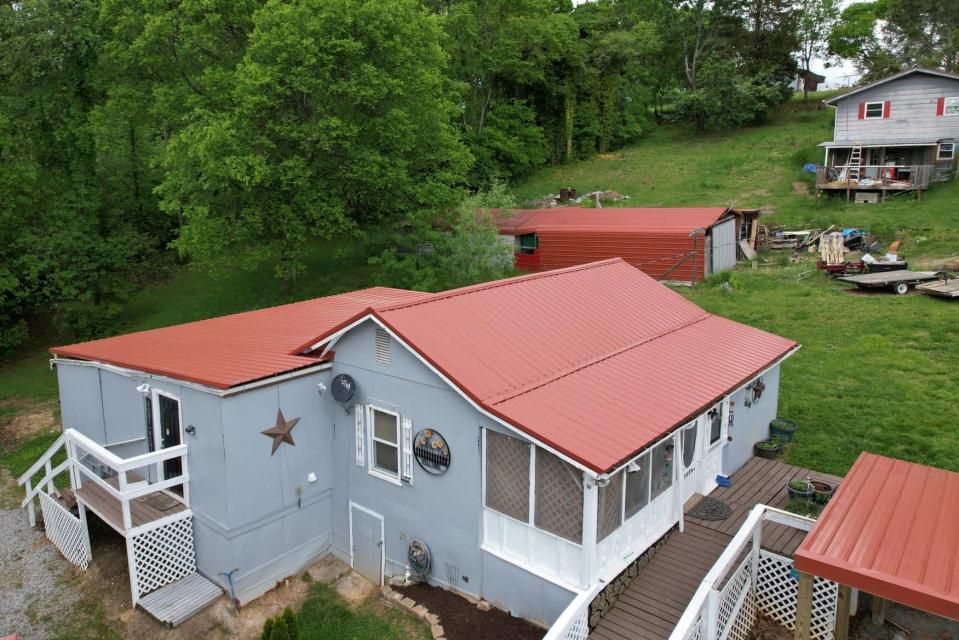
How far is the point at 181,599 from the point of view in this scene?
10.7m

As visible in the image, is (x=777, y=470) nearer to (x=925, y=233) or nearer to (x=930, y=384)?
(x=930, y=384)

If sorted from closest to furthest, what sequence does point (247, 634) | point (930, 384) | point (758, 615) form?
1. point (758, 615)
2. point (247, 634)
3. point (930, 384)

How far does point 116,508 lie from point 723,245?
2289 cm

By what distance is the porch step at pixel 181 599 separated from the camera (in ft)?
33.9

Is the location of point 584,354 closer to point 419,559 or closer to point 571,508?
point 571,508

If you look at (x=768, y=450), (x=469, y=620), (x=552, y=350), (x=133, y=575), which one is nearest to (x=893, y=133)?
→ (x=768, y=450)

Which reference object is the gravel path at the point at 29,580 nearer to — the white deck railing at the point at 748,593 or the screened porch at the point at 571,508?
the screened porch at the point at 571,508

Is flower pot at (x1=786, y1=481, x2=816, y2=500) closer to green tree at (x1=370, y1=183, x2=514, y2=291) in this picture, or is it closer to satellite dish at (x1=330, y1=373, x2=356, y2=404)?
satellite dish at (x1=330, y1=373, x2=356, y2=404)

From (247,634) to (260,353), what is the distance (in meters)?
4.56

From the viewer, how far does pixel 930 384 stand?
1513cm

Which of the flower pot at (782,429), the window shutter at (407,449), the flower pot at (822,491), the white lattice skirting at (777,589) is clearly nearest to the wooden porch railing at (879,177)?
the flower pot at (782,429)

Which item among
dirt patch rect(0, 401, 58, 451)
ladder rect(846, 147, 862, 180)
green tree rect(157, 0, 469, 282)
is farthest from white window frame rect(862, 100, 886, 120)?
dirt patch rect(0, 401, 58, 451)

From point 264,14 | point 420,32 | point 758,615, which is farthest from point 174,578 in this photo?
point 420,32

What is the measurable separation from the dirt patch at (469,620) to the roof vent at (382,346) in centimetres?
372
